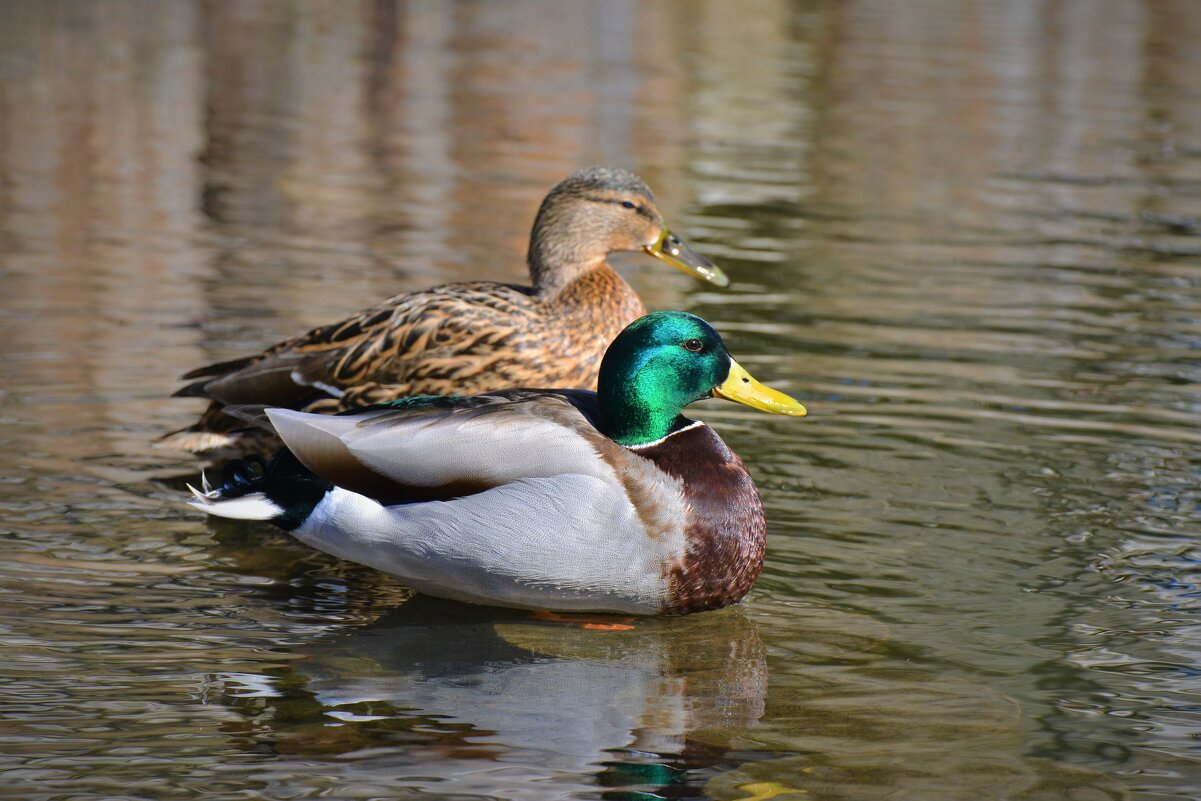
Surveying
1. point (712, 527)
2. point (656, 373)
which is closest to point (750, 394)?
point (656, 373)

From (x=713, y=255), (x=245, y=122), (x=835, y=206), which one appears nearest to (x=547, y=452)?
(x=713, y=255)

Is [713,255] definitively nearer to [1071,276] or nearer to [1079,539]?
[1071,276]

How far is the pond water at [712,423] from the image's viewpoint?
14.8ft

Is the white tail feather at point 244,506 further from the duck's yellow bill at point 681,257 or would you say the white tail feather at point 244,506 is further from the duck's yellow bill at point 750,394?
the duck's yellow bill at point 681,257

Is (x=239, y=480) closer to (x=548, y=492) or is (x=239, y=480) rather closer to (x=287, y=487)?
(x=287, y=487)

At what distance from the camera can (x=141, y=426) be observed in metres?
7.08

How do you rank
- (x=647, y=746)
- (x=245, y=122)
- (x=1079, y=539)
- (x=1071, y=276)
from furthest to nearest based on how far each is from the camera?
(x=245, y=122), (x=1071, y=276), (x=1079, y=539), (x=647, y=746)

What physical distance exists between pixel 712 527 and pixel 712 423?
2375 millimetres

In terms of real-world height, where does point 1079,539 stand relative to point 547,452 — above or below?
below

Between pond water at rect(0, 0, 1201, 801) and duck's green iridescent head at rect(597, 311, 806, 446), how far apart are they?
64cm

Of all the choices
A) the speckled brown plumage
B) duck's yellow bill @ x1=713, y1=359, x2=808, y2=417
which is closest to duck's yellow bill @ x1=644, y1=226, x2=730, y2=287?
duck's yellow bill @ x1=713, y1=359, x2=808, y2=417

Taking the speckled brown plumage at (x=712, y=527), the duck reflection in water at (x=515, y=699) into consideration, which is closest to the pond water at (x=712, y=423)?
the duck reflection in water at (x=515, y=699)

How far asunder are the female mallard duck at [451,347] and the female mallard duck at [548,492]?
34.6 inches

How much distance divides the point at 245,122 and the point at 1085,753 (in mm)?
12435
